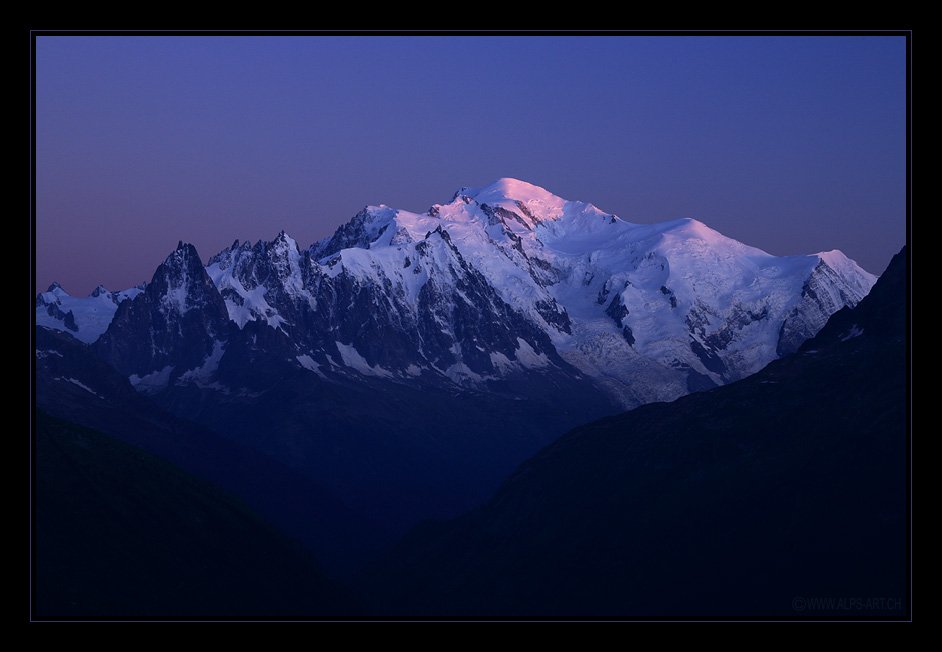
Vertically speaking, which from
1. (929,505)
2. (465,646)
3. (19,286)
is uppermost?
(19,286)

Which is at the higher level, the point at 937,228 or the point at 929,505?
the point at 937,228

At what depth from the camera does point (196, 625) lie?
101 meters

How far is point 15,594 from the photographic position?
10519 cm
